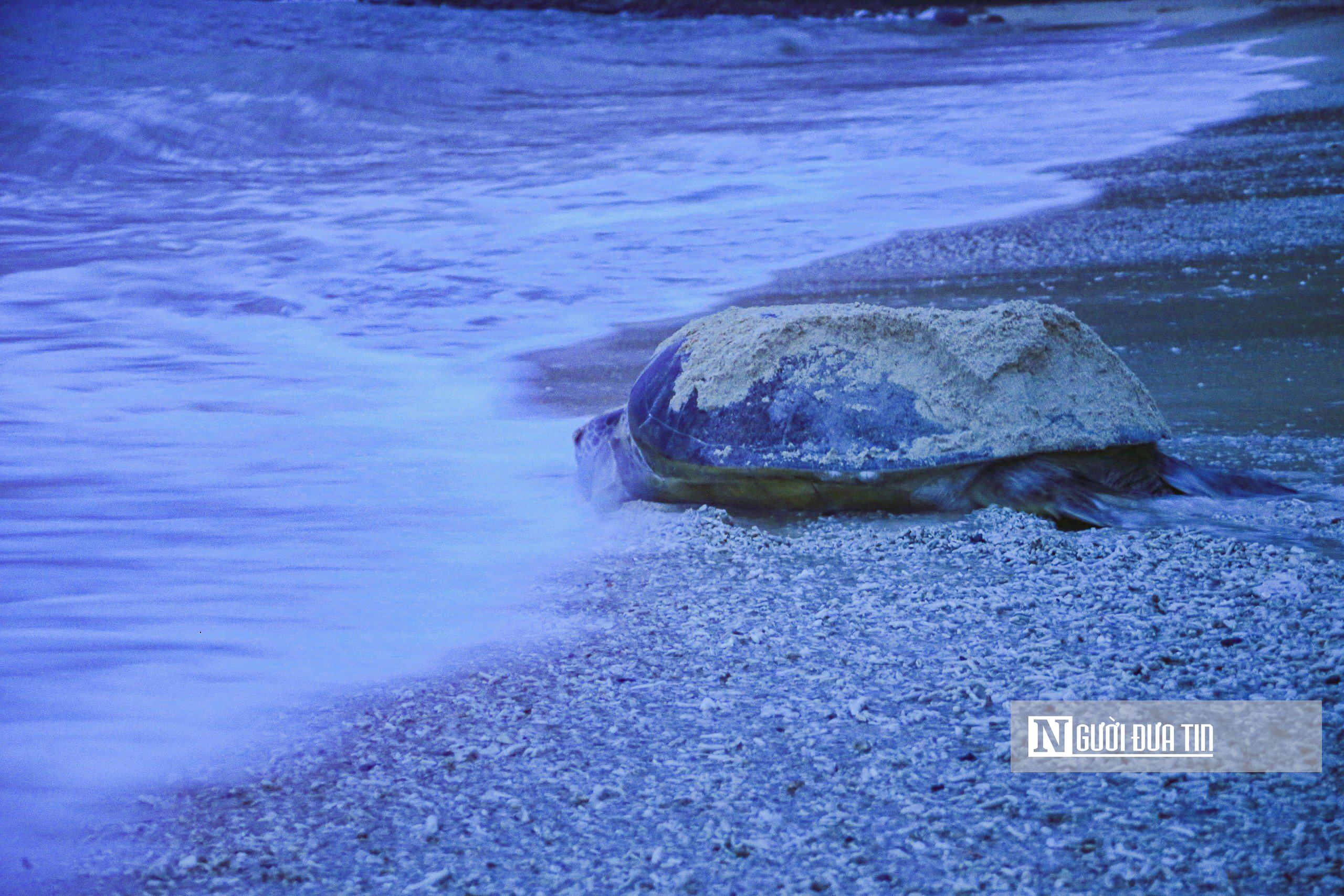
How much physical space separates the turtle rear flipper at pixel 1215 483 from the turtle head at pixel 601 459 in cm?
139

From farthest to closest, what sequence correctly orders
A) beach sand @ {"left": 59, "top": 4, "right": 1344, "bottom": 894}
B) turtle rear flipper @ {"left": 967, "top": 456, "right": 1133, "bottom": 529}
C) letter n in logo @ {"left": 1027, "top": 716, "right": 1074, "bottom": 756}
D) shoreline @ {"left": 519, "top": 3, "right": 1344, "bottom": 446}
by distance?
shoreline @ {"left": 519, "top": 3, "right": 1344, "bottom": 446} < turtle rear flipper @ {"left": 967, "top": 456, "right": 1133, "bottom": 529} < letter n in logo @ {"left": 1027, "top": 716, "right": 1074, "bottom": 756} < beach sand @ {"left": 59, "top": 4, "right": 1344, "bottom": 894}

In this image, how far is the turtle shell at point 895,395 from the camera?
2762 millimetres

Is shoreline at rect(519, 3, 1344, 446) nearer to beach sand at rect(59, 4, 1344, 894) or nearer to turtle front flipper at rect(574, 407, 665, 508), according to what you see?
beach sand at rect(59, 4, 1344, 894)

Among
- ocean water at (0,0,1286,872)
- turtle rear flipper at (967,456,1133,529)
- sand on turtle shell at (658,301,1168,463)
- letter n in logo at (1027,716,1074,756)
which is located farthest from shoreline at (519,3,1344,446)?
letter n in logo at (1027,716,1074,756)

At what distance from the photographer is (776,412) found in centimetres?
295

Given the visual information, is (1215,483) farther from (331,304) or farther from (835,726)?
(331,304)

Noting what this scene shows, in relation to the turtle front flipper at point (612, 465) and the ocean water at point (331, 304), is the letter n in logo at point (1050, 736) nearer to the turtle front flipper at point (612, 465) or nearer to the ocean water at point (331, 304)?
the ocean water at point (331, 304)

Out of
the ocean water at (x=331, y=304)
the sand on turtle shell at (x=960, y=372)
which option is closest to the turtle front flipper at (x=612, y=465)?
the ocean water at (x=331, y=304)

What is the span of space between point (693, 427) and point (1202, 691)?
1.45m

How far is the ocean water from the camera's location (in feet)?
8.20

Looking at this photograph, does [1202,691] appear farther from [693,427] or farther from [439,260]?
[439,260]

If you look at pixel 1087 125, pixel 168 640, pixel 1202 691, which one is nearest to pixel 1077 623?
pixel 1202 691

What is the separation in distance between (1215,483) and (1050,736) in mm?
1208

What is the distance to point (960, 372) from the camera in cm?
286
